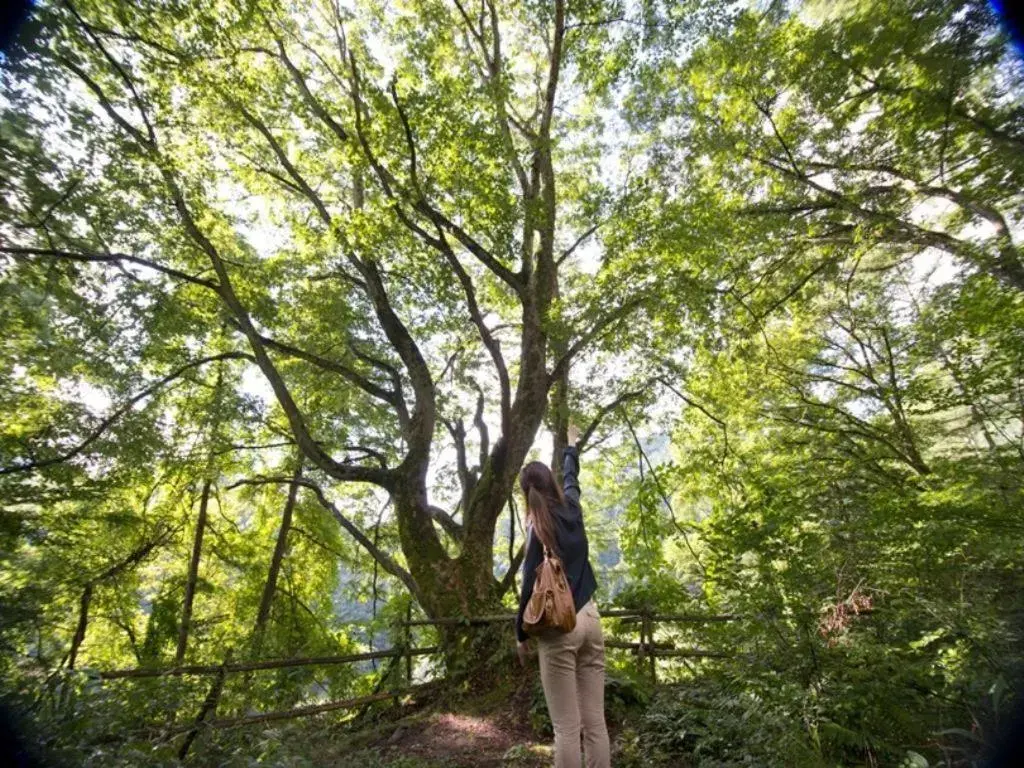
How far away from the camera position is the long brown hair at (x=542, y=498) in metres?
3.17

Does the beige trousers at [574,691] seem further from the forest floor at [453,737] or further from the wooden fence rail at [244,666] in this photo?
the wooden fence rail at [244,666]

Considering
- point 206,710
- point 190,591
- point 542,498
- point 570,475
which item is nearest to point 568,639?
point 542,498

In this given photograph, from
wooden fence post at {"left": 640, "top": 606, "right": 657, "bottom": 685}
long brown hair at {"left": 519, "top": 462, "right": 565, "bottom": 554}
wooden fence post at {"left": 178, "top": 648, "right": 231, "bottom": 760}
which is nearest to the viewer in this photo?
wooden fence post at {"left": 178, "top": 648, "right": 231, "bottom": 760}

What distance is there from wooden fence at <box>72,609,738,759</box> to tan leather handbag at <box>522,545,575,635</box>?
197cm

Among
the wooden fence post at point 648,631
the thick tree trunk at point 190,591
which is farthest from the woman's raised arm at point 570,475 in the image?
the thick tree trunk at point 190,591

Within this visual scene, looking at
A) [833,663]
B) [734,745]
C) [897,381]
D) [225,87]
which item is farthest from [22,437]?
[897,381]

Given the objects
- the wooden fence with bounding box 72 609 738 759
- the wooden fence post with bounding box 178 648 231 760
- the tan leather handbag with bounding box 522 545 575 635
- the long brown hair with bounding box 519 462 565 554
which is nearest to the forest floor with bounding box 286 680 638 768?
the wooden fence with bounding box 72 609 738 759

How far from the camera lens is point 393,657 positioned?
6980mm

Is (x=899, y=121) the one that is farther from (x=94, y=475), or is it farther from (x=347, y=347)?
(x=94, y=475)

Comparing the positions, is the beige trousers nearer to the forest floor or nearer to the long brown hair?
the long brown hair

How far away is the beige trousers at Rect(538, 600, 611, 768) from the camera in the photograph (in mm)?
2891

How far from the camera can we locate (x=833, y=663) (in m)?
3.18

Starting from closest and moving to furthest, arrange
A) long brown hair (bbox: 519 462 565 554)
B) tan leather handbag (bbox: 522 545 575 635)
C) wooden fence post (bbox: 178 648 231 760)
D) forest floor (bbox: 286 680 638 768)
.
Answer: tan leather handbag (bbox: 522 545 575 635), wooden fence post (bbox: 178 648 231 760), long brown hair (bbox: 519 462 565 554), forest floor (bbox: 286 680 638 768)

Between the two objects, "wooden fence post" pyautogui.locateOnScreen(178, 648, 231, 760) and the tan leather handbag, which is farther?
"wooden fence post" pyautogui.locateOnScreen(178, 648, 231, 760)
